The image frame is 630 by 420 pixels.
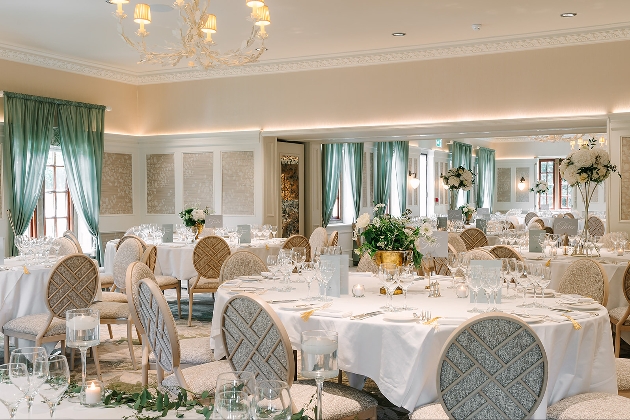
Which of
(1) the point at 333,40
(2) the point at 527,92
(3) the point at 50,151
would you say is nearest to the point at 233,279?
(1) the point at 333,40

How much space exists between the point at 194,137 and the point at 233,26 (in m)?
3.29

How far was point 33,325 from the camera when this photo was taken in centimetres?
540

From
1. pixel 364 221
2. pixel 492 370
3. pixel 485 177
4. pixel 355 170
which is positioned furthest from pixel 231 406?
pixel 485 177

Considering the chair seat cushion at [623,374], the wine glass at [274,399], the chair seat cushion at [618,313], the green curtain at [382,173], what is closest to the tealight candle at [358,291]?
the chair seat cushion at [623,374]

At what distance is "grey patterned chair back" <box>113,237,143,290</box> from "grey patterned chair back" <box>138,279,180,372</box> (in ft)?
10.7

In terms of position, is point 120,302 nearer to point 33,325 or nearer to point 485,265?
point 33,325

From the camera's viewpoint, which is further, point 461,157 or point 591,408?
point 461,157

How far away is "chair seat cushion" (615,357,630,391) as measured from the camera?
375 centimetres

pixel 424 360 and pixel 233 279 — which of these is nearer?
pixel 424 360

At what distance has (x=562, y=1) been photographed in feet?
24.7

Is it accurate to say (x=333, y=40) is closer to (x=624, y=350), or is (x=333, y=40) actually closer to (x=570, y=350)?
(x=624, y=350)

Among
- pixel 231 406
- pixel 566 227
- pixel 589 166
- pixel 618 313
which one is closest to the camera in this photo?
pixel 231 406

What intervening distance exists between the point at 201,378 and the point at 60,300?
2171 mm

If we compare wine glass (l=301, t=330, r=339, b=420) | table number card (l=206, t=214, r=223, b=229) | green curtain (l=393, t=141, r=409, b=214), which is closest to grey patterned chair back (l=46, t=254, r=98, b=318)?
wine glass (l=301, t=330, r=339, b=420)
